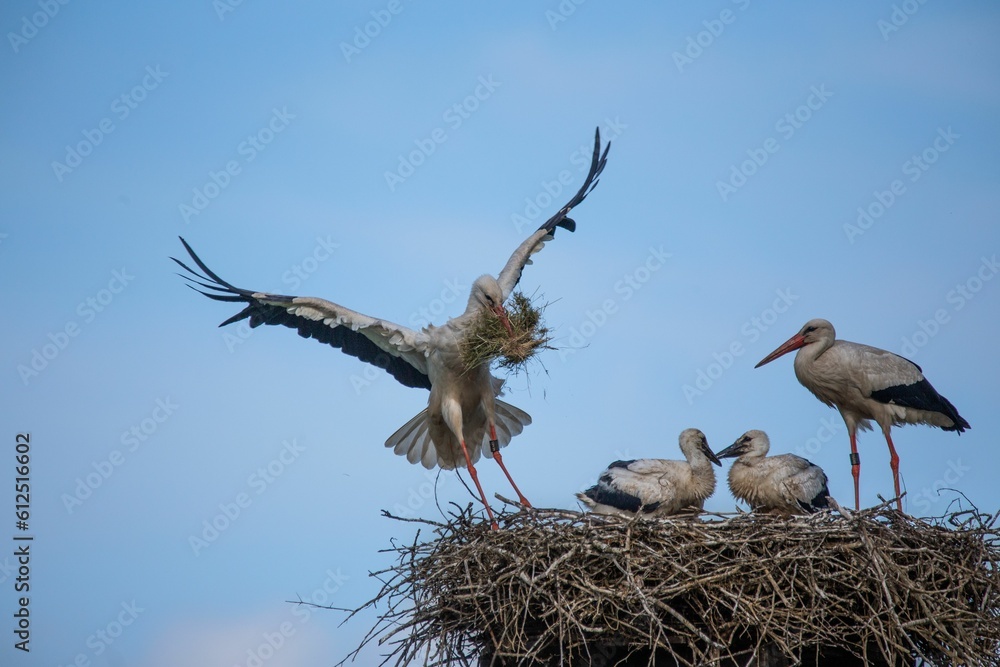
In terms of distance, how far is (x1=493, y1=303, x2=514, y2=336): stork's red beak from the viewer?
6.86 meters

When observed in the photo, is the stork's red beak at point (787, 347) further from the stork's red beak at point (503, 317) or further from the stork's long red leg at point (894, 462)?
the stork's red beak at point (503, 317)

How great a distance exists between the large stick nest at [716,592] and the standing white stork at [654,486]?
69 centimetres

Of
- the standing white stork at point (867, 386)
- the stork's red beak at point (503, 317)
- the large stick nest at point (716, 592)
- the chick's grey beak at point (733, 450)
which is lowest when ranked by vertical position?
the large stick nest at point (716, 592)

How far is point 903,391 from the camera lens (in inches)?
289

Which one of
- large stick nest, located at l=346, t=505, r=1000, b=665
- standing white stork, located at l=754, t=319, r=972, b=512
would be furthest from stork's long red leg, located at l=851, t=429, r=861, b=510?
large stick nest, located at l=346, t=505, r=1000, b=665

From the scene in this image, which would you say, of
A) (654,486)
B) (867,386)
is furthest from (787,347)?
(654,486)

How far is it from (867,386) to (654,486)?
181 centimetres

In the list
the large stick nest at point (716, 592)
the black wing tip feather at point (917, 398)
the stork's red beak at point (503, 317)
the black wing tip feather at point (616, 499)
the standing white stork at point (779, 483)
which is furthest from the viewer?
the black wing tip feather at point (917, 398)

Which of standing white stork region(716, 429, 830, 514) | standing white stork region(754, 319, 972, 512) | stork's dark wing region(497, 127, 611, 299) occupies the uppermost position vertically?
stork's dark wing region(497, 127, 611, 299)

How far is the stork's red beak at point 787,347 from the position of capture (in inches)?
305

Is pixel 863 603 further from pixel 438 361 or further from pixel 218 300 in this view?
pixel 218 300

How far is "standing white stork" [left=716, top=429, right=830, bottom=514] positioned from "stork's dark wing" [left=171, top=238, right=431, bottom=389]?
2048 mm

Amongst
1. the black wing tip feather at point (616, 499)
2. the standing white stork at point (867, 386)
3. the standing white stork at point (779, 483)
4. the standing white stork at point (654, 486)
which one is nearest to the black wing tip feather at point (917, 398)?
the standing white stork at point (867, 386)

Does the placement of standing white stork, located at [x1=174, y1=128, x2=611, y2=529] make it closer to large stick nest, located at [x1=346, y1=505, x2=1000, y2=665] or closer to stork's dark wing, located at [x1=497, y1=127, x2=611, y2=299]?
stork's dark wing, located at [x1=497, y1=127, x2=611, y2=299]
